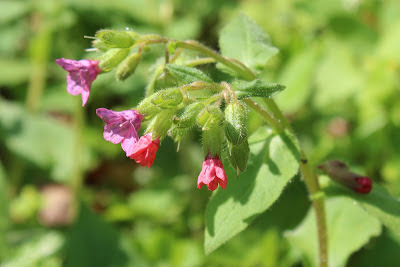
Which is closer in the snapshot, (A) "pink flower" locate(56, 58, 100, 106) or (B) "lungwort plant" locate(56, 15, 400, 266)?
(B) "lungwort plant" locate(56, 15, 400, 266)

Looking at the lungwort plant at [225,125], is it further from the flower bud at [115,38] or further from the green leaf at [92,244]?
the green leaf at [92,244]

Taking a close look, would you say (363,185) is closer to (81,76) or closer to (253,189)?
(253,189)

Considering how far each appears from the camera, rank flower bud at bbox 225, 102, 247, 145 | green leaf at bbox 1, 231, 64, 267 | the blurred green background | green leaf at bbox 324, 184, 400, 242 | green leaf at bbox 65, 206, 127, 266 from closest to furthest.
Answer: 1. flower bud at bbox 225, 102, 247, 145
2. green leaf at bbox 324, 184, 400, 242
3. green leaf at bbox 1, 231, 64, 267
4. green leaf at bbox 65, 206, 127, 266
5. the blurred green background

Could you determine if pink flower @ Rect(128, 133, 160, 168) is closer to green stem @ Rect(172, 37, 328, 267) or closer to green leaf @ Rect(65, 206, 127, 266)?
green stem @ Rect(172, 37, 328, 267)

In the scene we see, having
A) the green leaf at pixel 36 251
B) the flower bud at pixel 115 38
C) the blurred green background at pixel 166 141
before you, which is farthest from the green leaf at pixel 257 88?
the green leaf at pixel 36 251

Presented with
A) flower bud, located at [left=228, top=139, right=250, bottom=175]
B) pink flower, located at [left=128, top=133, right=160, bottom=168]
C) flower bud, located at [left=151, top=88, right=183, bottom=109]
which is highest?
flower bud, located at [left=151, top=88, right=183, bottom=109]

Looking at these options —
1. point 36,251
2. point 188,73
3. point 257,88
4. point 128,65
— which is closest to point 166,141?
point 36,251

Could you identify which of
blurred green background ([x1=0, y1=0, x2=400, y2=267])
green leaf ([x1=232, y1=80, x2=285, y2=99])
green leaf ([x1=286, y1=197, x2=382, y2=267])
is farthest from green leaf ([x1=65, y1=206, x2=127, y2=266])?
green leaf ([x1=232, y1=80, x2=285, y2=99])
